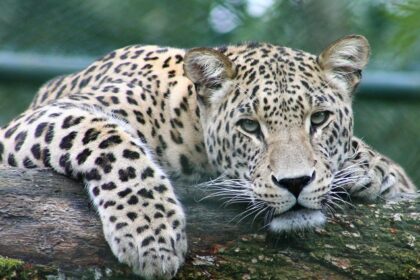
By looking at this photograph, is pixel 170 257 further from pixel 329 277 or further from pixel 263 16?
pixel 263 16

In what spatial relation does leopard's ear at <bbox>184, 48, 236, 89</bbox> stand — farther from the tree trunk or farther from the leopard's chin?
the leopard's chin

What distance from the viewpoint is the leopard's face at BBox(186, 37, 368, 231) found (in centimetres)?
580

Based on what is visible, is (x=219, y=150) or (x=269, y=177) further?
(x=219, y=150)

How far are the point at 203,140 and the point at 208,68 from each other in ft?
1.69

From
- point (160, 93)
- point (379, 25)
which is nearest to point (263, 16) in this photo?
point (379, 25)

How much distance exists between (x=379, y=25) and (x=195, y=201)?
4.69 m

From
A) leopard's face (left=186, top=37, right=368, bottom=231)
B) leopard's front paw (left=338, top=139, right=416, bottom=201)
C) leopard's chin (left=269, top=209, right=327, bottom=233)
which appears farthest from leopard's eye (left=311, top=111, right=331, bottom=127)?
leopard's chin (left=269, top=209, right=327, bottom=233)

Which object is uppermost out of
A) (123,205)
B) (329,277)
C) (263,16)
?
(263,16)

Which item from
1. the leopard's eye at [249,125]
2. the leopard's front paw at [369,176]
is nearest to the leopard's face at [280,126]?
the leopard's eye at [249,125]

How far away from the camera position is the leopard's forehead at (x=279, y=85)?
6250mm

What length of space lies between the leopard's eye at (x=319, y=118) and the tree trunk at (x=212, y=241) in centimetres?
58

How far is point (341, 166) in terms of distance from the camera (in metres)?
6.43

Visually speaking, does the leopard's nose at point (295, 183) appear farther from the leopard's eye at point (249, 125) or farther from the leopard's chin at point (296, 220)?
the leopard's eye at point (249, 125)

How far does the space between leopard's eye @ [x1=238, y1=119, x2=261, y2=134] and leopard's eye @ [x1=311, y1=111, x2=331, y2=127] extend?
337mm
